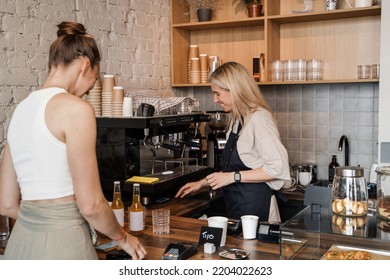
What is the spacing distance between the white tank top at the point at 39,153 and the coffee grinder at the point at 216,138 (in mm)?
2383

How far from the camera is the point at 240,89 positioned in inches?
109

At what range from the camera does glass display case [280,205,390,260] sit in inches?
60.8

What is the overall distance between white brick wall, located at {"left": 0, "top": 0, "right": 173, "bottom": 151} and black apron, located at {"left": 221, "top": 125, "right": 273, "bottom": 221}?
46.0 inches

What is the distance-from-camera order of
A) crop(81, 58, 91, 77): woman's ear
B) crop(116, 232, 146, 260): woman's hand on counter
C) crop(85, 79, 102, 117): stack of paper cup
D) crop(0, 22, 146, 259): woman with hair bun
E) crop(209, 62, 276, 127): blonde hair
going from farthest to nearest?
crop(85, 79, 102, 117): stack of paper cup
crop(209, 62, 276, 127): blonde hair
crop(116, 232, 146, 260): woman's hand on counter
crop(81, 58, 91, 77): woman's ear
crop(0, 22, 146, 259): woman with hair bun

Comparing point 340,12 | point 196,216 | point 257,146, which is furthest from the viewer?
point 340,12

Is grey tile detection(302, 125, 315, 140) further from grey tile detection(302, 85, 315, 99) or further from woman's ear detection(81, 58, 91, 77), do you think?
woman's ear detection(81, 58, 91, 77)

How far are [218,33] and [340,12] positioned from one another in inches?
45.6

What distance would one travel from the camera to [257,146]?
274 cm

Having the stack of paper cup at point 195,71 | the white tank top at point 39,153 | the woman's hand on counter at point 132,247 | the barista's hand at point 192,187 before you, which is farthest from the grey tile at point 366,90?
the white tank top at point 39,153

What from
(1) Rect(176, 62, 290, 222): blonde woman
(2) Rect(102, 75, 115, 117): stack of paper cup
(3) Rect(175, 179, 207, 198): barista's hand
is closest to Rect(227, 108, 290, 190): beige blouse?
(1) Rect(176, 62, 290, 222): blonde woman

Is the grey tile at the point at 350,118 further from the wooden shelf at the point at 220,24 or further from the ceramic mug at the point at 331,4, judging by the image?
the wooden shelf at the point at 220,24
